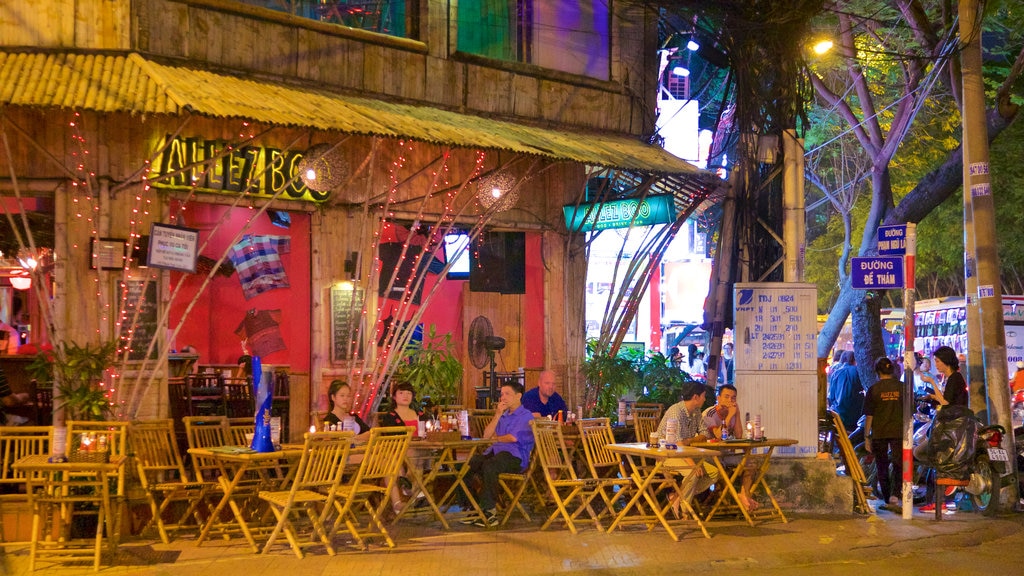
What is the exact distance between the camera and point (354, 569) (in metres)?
8.30

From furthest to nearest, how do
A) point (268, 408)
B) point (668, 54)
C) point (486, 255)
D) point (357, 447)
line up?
point (668, 54) → point (486, 255) → point (357, 447) → point (268, 408)

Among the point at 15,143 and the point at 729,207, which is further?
the point at 729,207

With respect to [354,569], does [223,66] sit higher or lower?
higher

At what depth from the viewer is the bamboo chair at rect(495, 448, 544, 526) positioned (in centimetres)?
1023

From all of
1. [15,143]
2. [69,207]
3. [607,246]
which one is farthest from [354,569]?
[607,246]

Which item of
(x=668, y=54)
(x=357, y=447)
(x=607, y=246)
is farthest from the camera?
(x=607, y=246)

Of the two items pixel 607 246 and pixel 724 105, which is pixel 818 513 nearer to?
pixel 724 105

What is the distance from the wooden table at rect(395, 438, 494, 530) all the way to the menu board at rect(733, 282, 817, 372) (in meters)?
2.93

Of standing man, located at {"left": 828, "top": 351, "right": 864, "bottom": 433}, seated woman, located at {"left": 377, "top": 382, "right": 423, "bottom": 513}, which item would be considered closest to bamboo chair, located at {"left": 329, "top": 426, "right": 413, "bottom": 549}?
seated woman, located at {"left": 377, "top": 382, "right": 423, "bottom": 513}

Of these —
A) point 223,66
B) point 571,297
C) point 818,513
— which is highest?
point 223,66

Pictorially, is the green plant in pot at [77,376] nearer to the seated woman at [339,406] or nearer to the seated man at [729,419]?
the seated woman at [339,406]

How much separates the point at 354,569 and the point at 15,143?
17.0 feet

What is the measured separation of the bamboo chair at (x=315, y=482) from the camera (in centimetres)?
853

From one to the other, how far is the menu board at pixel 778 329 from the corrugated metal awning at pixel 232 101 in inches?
73.0
